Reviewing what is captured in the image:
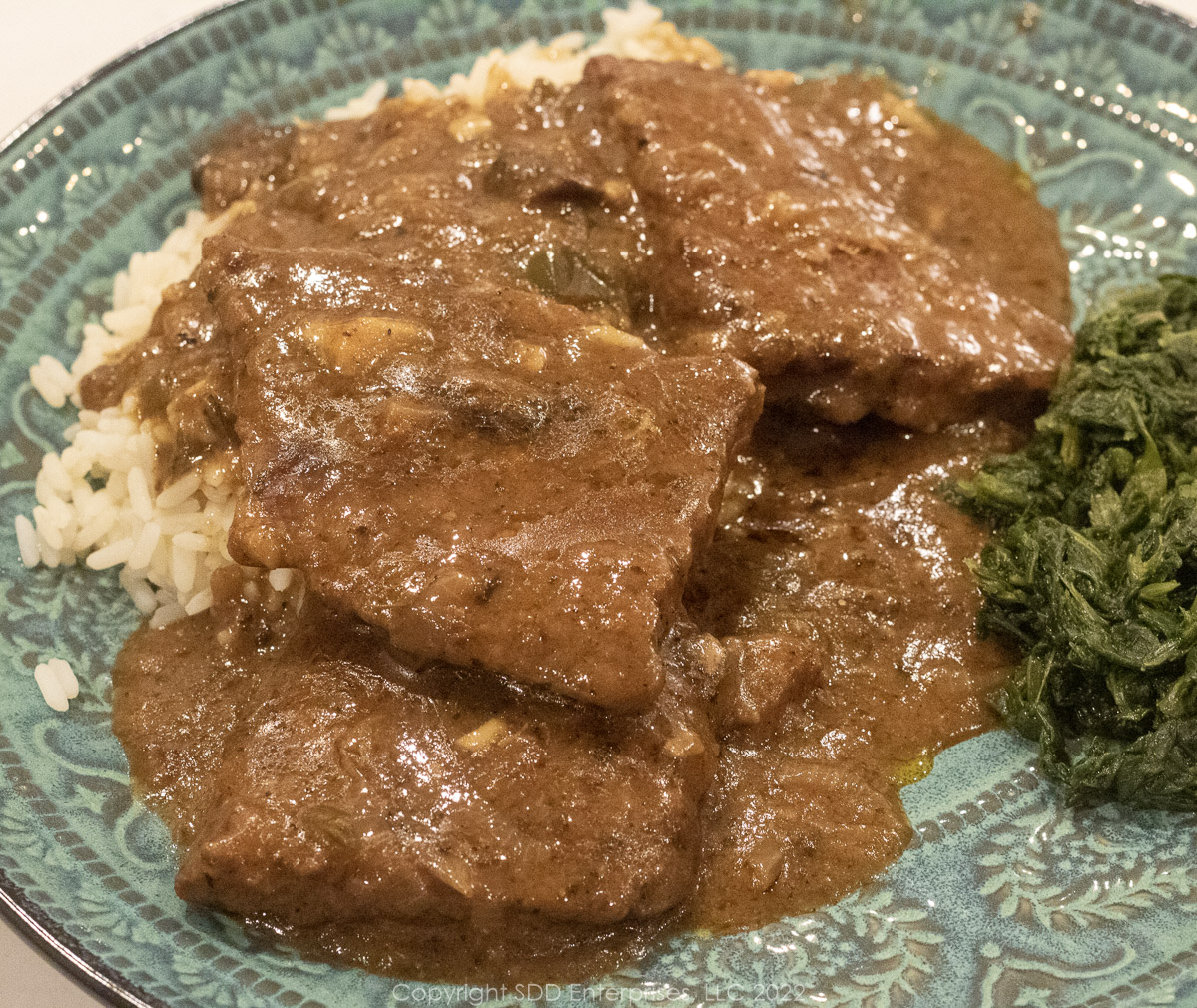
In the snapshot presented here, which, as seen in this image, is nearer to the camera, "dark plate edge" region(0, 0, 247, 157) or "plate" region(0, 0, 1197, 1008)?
"plate" region(0, 0, 1197, 1008)

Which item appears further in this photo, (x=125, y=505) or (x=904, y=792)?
(x=125, y=505)

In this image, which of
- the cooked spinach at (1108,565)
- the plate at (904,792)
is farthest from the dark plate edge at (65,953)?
the cooked spinach at (1108,565)

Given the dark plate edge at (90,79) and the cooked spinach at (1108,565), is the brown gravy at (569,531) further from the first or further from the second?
the dark plate edge at (90,79)

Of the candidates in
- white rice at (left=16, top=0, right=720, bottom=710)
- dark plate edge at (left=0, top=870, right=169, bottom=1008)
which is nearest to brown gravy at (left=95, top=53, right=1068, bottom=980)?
white rice at (left=16, top=0, right=720, bottom=710)

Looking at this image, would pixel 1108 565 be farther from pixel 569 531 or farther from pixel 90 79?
pixel 90 79

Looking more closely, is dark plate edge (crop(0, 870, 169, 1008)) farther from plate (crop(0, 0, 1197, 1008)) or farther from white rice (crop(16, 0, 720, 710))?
white rice (crop(16, 0, 720, 710))

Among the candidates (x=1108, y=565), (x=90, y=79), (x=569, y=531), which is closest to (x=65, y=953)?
(x=569, y=531)
